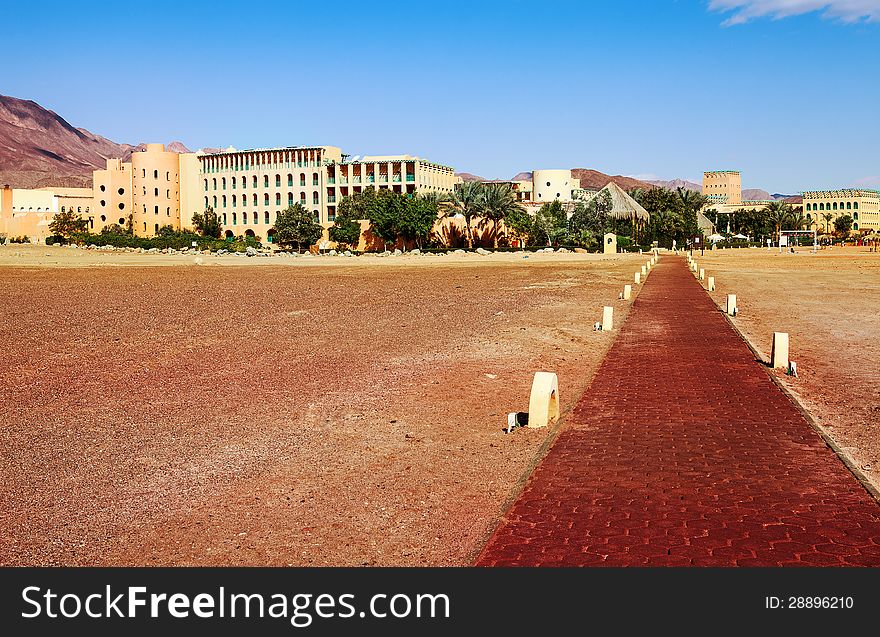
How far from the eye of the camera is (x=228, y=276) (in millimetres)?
43188

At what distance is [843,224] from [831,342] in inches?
6129

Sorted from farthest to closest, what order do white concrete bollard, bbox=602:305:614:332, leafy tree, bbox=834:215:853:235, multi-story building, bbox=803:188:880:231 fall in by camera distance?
multi-story building, bbox=803:188:880:231, leafy tree, bbox=834:215:853:235, white concrete bollard, bbox=602:305:614:332

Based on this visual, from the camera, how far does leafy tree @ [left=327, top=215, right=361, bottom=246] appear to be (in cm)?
9906

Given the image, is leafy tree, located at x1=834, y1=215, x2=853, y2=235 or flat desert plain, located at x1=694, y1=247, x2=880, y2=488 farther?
leafy tree, located at x1=834, y1=215, x2=853, y2=235

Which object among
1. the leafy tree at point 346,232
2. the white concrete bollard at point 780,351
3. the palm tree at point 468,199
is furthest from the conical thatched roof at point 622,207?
the white concrete bollard at point 780,351

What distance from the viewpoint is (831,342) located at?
17.3m

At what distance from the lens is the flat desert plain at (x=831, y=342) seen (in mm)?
9617

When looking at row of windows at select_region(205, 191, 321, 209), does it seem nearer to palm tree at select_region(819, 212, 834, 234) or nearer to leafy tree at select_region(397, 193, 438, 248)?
leafy tree at select_region(397, 193, 438, 248)

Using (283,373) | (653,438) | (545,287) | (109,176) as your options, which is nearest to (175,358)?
(283,373)

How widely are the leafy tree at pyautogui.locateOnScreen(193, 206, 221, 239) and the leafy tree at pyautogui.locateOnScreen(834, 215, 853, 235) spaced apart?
108524 mm

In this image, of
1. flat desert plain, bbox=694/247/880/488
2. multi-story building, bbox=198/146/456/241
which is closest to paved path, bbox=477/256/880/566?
flat desert plain, bbox=694/247/880/488

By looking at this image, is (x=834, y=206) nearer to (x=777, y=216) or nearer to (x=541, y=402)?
(x=777, y=216)

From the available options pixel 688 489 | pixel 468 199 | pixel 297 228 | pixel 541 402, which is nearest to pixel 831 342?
pixel 541 402

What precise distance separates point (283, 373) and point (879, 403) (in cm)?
820
